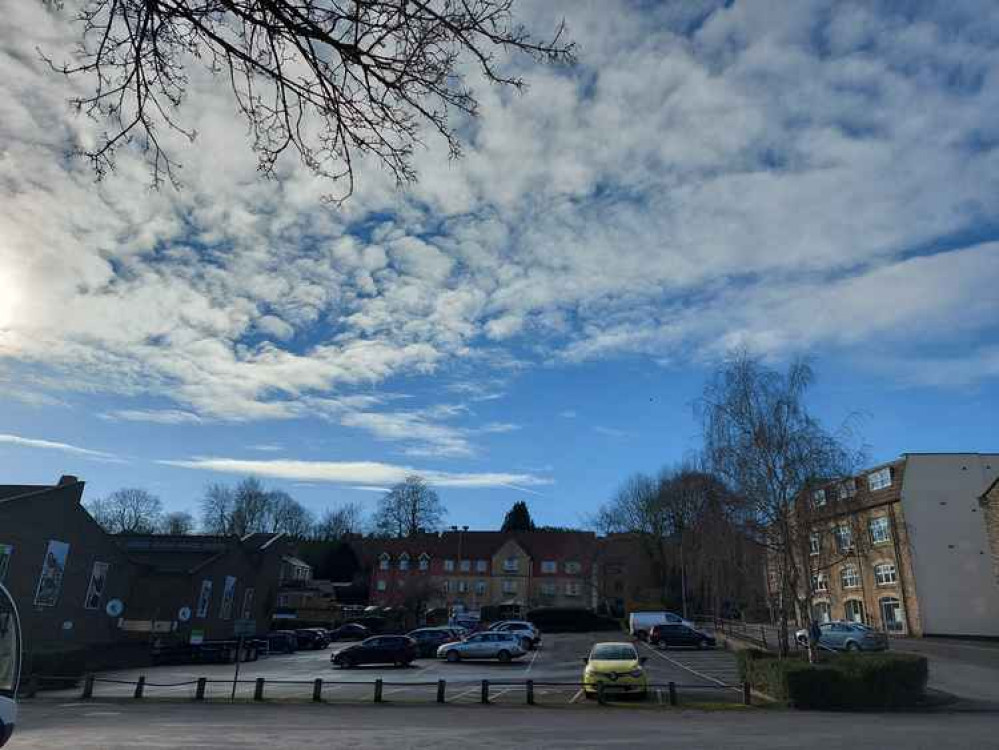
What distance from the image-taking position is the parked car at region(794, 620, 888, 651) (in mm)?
30875

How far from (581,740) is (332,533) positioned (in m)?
107

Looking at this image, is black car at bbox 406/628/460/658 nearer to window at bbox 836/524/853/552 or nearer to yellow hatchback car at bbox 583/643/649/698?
yellow hatchback car at bbox 583/643/649/698

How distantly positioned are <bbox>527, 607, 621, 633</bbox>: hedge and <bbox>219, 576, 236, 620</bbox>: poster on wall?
25.3m

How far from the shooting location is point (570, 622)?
58.4m

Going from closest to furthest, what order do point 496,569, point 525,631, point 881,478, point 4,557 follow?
1. point 4,557
2. point 525,631
3. point 881,478
4. point 496,569

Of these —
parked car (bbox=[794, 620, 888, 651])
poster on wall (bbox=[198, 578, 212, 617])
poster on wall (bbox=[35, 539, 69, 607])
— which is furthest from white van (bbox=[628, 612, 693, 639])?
poster on wall (bbox=[35, 539, 69, 607])

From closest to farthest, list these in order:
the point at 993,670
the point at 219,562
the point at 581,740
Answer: the point at 581,740
the point at 993,670
the point at 219,562

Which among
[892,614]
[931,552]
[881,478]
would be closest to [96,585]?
[892,614]

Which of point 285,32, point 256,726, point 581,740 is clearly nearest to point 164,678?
point 256,726

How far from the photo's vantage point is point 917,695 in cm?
1875

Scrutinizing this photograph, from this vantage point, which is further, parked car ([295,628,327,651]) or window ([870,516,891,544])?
parked car ([295,628,327,651])

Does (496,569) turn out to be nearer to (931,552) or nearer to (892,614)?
(892,614)

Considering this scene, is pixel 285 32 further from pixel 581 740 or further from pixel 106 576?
pixel 106 576

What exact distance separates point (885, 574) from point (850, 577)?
12.4ft
